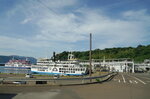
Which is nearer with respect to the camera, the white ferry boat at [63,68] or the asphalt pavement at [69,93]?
the asphalt pavement at [69,93]

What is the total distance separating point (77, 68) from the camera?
261 feet

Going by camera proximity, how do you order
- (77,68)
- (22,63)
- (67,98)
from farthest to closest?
(22,63), (77,68), (67,98)

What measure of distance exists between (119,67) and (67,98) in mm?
103641

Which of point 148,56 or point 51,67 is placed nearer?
point 51,67

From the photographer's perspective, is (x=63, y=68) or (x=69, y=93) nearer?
(x=69, y=93)

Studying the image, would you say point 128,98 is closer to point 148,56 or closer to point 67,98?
point 67,98

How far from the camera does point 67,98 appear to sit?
10469 mm

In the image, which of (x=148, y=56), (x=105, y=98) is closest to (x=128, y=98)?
(x=105, y=98)

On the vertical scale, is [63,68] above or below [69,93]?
below

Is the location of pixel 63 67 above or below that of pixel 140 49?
below

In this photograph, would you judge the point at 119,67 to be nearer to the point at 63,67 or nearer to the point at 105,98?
the point at 63,67

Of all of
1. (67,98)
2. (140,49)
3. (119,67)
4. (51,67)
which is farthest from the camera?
(140,49)

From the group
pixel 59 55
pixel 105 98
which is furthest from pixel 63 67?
pixel 59 55

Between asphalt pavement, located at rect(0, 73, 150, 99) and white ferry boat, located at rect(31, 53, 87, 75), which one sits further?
white ferry boat, located at rect(31, 53, 87, 75)
